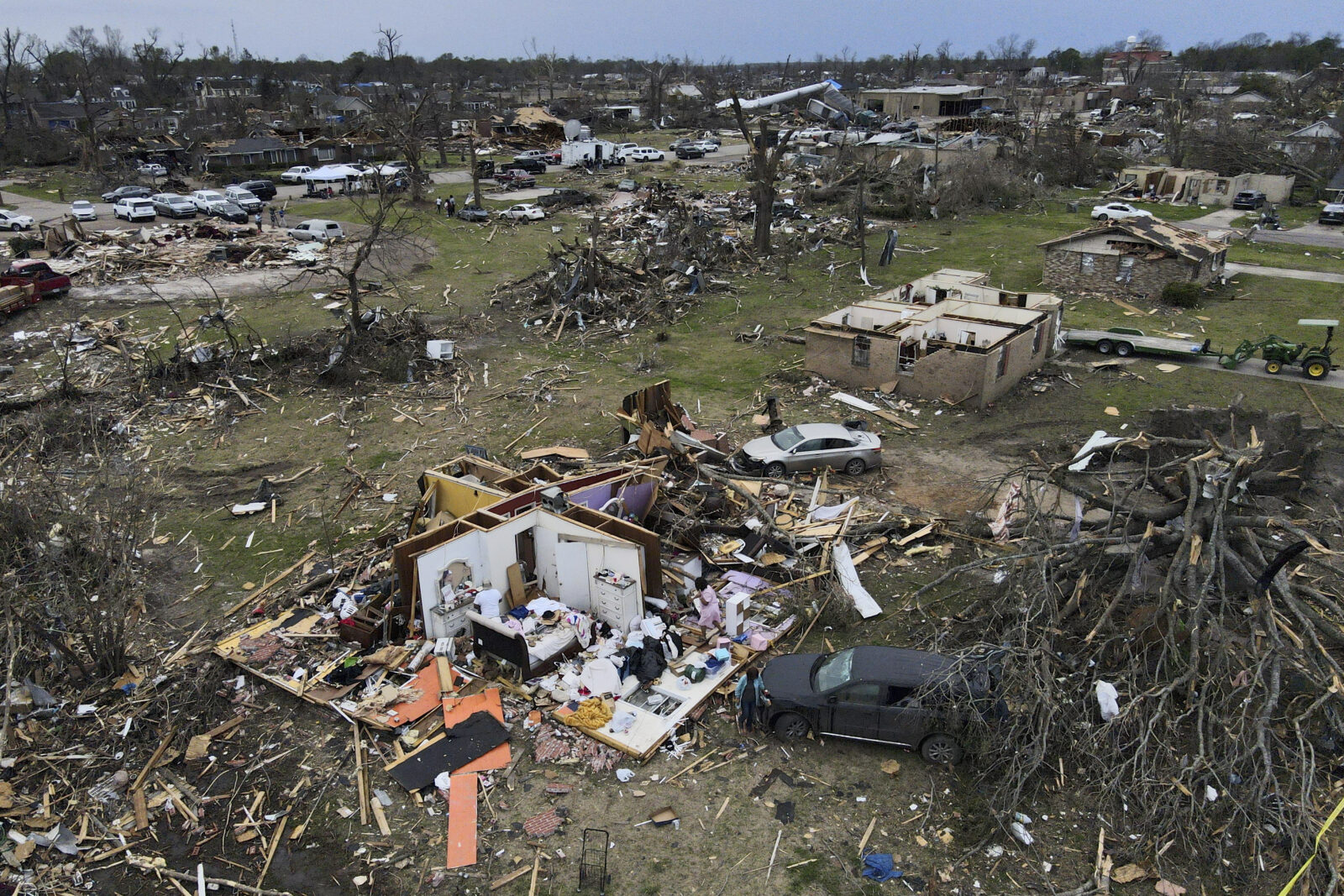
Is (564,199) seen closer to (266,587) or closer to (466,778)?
(266,587)

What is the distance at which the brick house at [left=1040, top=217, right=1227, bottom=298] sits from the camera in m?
28.3

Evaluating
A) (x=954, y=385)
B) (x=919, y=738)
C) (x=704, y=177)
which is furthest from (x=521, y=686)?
(x=704, y=177)

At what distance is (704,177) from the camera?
56250 mm

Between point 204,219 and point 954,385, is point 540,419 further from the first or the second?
point 204,219

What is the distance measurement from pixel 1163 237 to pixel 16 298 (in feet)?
124

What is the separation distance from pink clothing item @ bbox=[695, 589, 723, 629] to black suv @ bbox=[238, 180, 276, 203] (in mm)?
44990

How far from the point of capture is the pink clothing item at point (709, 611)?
12375 mm

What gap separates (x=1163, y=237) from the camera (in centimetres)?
2861

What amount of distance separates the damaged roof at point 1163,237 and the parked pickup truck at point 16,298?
34287 millimetres

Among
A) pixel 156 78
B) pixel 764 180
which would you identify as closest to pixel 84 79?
pixel 156 78

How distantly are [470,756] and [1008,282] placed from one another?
28082mm

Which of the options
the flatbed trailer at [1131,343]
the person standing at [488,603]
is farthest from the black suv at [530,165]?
the person standing at [488,603]

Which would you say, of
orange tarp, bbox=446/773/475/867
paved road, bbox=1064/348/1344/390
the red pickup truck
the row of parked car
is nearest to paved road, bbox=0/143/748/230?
the row of parked car

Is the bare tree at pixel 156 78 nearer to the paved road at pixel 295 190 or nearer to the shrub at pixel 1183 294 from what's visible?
the paved road at pixel 295 190
